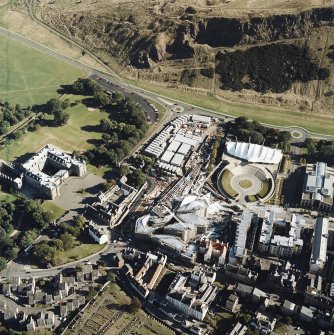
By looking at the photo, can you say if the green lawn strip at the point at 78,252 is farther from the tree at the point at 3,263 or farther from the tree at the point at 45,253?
the tree at the point at 3,263

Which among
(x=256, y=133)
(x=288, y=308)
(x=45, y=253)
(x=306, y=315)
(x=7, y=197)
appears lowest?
→ (x=306, y=315)

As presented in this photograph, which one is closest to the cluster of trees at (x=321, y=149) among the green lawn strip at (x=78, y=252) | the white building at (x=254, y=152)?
the white building at (x=254, y=152)

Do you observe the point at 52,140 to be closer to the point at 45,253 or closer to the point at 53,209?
the point at 53,209

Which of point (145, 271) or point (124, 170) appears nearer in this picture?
point (145, 271)

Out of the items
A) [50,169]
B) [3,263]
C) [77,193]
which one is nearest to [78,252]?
[3,263]

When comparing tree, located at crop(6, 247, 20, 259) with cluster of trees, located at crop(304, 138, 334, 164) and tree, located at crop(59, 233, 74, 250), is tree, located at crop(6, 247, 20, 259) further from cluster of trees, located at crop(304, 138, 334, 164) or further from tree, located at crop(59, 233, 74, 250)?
cluster of trees, located at crop(304, 138, 334, 164)

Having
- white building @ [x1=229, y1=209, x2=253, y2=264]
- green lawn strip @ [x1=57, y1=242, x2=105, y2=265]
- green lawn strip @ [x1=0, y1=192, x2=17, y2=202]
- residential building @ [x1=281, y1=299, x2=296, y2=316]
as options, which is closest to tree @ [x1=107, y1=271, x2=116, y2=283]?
green lawn strip @ [x1=57, y1=242, x2=105, y2=265]
